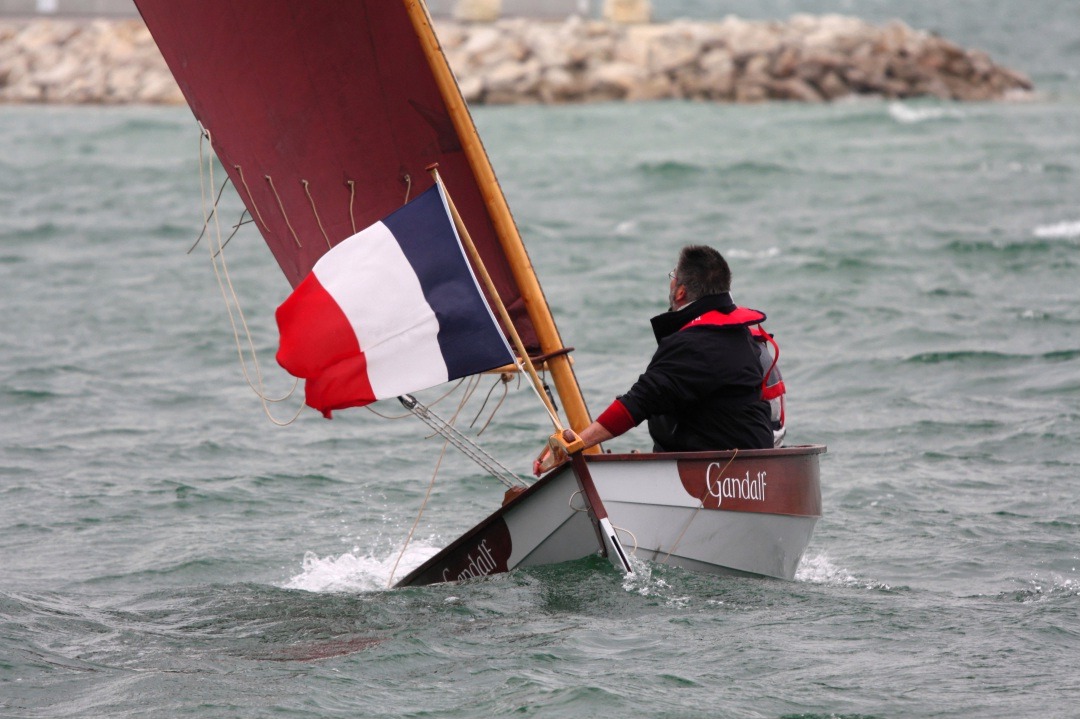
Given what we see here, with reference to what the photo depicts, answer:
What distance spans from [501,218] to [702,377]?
118cm

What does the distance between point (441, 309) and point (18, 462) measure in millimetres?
4858

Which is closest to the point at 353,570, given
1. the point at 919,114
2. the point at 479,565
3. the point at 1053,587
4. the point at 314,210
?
the point at 479,565

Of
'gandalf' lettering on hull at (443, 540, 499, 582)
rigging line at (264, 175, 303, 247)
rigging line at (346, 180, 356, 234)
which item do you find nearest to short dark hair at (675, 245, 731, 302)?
'gandalf' lettering on hull at (443, 540, 499, 582)

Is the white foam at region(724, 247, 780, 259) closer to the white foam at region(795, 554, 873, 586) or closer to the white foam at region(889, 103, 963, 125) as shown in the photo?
the white foam at region(795, 554, 873, 586)

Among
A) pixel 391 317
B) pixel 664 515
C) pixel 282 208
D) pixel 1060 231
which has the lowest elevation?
pixel 1060 231

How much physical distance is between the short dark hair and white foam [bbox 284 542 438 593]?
225 cm

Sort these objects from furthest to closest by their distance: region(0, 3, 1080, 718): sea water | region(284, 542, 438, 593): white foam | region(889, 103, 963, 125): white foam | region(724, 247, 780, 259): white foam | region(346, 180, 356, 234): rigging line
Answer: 1. region(889, 103, 963, 125): white foam
2. region(724, 247, 780, 259): white foam
3. region(284, 542, 438, 593): white foam
4. region(346, 180, 356, 234): rigging line
5. region(0, 3, 1080, 718): sea water

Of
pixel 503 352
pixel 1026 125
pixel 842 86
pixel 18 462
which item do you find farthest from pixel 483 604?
pixel 842 86

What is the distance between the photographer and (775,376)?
6695 millimetres

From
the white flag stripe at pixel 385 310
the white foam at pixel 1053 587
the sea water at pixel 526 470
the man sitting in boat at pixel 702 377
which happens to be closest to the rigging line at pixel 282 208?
the white flag stripe at pixel 385 310

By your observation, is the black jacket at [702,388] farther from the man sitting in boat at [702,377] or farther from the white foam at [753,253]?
the white foam at [753,253]

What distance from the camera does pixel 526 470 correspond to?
389 inches

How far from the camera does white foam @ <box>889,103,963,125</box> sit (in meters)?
30.2

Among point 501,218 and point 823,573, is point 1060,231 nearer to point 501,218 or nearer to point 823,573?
point 823,573
